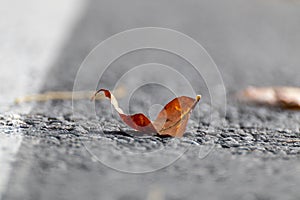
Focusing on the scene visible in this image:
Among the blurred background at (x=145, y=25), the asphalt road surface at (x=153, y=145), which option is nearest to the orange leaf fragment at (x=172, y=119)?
the asphalt road surface at (x=153, y=145)

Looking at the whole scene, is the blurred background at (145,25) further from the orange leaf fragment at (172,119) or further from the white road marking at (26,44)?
the orange leaf fragment at (172,119)

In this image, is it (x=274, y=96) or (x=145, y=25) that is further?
(x=145, y=25)

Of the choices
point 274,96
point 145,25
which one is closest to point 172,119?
point 274,96

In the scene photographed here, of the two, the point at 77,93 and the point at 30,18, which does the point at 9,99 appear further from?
the point at 30,18

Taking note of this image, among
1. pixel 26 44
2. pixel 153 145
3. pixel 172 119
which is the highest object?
pixel 26 44

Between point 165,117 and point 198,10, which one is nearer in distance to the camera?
point 165,117

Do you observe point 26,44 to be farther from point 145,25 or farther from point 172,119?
point 172,119

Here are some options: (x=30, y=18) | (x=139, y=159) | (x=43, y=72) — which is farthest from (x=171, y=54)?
(x=139, y=159)
